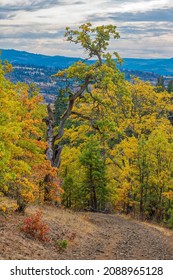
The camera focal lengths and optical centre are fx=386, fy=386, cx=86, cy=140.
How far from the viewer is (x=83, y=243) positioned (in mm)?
18469

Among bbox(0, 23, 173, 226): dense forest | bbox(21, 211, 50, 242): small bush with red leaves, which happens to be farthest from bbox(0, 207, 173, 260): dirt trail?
bbox(0, 23, 173, 226): dense forest

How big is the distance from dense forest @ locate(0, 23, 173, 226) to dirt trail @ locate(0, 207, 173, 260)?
7.09ft

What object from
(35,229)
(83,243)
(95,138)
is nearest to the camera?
(35,229)

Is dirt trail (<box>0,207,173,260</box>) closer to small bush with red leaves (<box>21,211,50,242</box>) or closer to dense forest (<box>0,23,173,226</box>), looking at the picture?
small bush with red leaves (<box>21,211,50,242</box>)

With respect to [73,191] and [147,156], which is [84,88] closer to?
[147,156]

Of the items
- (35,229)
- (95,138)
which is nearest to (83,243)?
(35,229)

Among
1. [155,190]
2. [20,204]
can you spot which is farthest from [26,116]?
[155,190]

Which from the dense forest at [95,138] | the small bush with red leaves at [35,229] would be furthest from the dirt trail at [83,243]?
the dense forest at [95,138]

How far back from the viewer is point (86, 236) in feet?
66.7

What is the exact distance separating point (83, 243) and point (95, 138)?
24381 mm

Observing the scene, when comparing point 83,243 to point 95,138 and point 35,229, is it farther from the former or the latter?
point 95,138

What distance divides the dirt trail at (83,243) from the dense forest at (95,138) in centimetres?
216

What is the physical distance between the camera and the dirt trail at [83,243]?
14.5 metres
